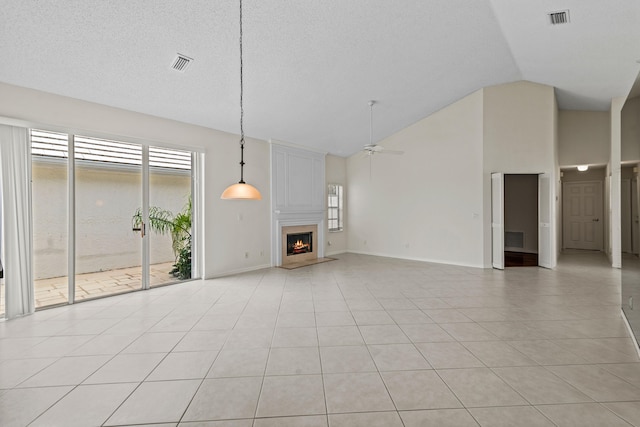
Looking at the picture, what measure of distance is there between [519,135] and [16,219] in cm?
886

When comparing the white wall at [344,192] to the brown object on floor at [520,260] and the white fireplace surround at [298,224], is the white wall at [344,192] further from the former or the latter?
the brown object on floor at [520,260]

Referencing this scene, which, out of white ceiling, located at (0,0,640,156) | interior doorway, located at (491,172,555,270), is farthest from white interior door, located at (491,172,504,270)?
white ceiling, located at (0,0,640,156)

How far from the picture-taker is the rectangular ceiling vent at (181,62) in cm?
382

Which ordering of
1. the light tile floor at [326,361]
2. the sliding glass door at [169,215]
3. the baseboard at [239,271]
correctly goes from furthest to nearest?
the baseboard at [239,271] → the sliding glass door at [169,215] → the light tile floor at [326,361]

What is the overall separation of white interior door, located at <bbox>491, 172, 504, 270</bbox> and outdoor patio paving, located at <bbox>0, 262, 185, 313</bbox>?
6615 mm

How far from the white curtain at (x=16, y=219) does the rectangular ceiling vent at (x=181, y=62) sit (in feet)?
6.80

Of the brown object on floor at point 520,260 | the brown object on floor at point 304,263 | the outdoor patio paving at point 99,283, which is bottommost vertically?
the brown object on floor at point 304,263

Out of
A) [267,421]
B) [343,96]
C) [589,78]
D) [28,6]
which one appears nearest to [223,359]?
[267,421]

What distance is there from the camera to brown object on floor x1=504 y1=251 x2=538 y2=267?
280 inches

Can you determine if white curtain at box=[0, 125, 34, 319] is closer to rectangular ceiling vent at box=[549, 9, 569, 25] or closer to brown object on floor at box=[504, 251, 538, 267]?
rectangular ceiling vent at box=[549, 9, 569, 25]

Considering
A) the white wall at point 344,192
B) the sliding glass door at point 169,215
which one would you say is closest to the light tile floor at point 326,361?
the sliding glass door at point 169,215

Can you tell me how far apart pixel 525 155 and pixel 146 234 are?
7792 mm

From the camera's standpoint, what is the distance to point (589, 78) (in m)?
5.86

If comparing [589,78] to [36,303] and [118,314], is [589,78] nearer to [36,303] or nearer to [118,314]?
[118,314]
